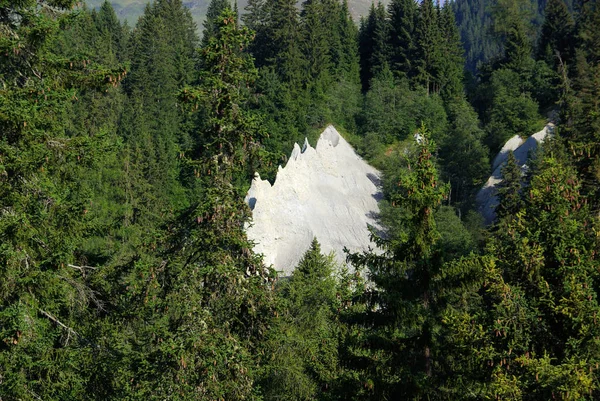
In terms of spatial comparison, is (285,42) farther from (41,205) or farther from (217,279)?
(41,205)

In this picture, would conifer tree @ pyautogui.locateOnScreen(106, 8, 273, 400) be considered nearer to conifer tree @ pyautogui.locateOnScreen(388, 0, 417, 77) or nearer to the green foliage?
the green foliage

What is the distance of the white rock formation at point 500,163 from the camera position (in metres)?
59.7

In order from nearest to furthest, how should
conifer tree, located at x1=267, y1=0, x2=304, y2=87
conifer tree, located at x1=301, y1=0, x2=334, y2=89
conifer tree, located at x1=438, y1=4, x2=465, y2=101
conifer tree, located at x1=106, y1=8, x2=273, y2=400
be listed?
conifer tree, located at x1=106, y1=8, x2=273, y2=400 < conifer tree, located at x1=267, y1=0, x2=304, y2=87 < conifer tree, located at x1=301, y1=0, x2=334, y2=89 < conifer tree, located at x1=438, y1=4, x2=465, y2=101

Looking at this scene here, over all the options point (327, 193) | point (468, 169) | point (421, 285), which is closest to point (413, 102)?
point (468, 169)

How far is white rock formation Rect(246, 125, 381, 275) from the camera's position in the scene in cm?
5028

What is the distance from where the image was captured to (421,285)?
46.9 feet

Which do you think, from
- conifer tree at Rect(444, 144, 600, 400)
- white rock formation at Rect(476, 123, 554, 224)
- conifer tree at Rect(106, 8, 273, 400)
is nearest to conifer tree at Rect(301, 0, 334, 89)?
white rock formation at Rect(476, 123, 554, 224)

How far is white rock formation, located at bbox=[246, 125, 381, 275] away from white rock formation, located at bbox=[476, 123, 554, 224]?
937cm

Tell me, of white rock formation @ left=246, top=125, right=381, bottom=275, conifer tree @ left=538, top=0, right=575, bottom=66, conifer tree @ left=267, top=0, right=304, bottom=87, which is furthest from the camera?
conifer tree @ left=538, top=0, right=575, bottom=66

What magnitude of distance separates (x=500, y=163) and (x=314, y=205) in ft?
68.4

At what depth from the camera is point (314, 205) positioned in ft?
176

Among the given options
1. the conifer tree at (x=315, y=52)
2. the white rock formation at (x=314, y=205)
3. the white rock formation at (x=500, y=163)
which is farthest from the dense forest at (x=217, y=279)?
the conifer tree at (x=315, y=52)

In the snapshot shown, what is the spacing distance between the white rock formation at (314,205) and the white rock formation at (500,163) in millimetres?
9366

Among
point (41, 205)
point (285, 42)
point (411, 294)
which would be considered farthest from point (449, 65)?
point (41, 205)
